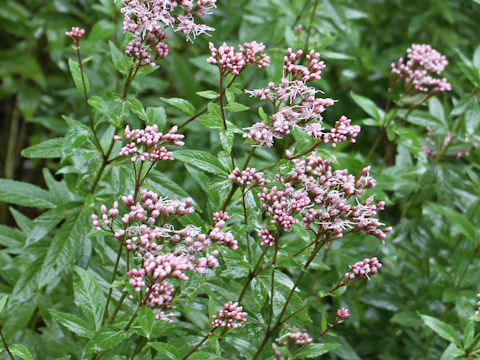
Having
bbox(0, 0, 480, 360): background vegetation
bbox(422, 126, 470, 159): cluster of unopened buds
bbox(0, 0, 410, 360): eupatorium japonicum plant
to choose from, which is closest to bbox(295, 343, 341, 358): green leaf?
bbox(0, 0, 410, 360): eupatorium japonicum plant

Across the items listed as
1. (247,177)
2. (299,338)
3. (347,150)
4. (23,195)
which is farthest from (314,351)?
(347,150)

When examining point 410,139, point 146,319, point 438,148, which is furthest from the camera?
point 438,148

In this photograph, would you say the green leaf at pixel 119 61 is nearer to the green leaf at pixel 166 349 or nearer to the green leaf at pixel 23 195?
the green leaf at pixel 23 195

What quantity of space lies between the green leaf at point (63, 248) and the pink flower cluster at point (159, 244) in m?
0.57

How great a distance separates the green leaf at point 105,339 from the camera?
6.09 ft

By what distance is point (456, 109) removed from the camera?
10.3 feet

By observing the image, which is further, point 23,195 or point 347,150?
point 347,150

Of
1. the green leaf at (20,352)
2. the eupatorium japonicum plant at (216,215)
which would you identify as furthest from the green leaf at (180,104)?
the green leaf at (20,352)

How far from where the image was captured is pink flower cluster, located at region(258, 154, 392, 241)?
1939 millimetres

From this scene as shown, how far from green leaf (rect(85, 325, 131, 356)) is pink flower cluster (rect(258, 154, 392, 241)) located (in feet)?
2.13

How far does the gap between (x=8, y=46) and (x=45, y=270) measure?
3685mm

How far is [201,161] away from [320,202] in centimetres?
47

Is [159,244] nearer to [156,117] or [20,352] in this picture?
[20,352]

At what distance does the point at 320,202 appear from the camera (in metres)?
1.99
